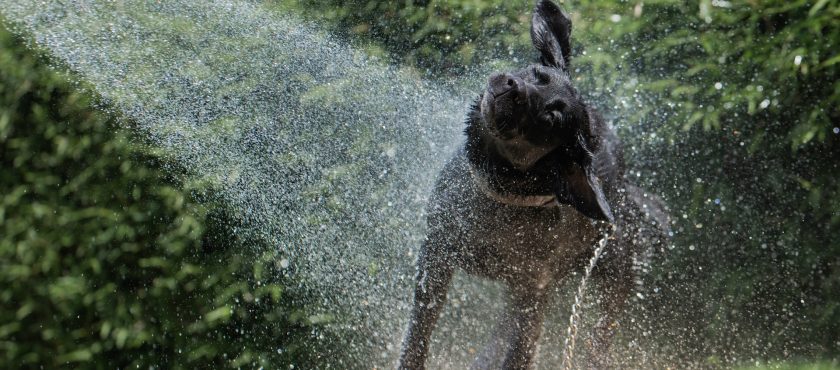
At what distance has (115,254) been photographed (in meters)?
2.74

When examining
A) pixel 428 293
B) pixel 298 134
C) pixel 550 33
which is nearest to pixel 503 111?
pixel 550 33

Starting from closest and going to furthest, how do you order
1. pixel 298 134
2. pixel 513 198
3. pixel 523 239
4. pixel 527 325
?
pixel 513 198
pixel 523 239
pixel 527 325
pixel 298 134

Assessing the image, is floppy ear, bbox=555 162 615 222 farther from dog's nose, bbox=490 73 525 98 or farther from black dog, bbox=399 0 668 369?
dog's nose, bbox=490 73 525 98

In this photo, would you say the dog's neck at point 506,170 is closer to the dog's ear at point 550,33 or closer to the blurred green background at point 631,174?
the dog's ear at point 550,33

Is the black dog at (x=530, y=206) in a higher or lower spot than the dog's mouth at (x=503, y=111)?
lower

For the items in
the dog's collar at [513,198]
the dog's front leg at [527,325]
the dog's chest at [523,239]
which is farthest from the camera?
the dog's front leg at [527,325]

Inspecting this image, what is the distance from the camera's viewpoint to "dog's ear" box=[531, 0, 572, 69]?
73.7 inches

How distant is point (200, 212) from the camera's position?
2820 mm

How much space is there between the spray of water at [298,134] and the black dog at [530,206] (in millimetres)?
437

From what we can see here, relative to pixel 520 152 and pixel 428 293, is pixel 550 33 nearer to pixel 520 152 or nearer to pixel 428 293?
pixel 520 152

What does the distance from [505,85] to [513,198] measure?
354mm

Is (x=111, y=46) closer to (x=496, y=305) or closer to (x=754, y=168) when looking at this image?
(x=496, y=305)

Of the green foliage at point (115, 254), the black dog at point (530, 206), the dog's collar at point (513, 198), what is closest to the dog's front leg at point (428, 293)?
the black dog at point (530, 206)

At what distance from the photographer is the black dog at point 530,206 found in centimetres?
167
